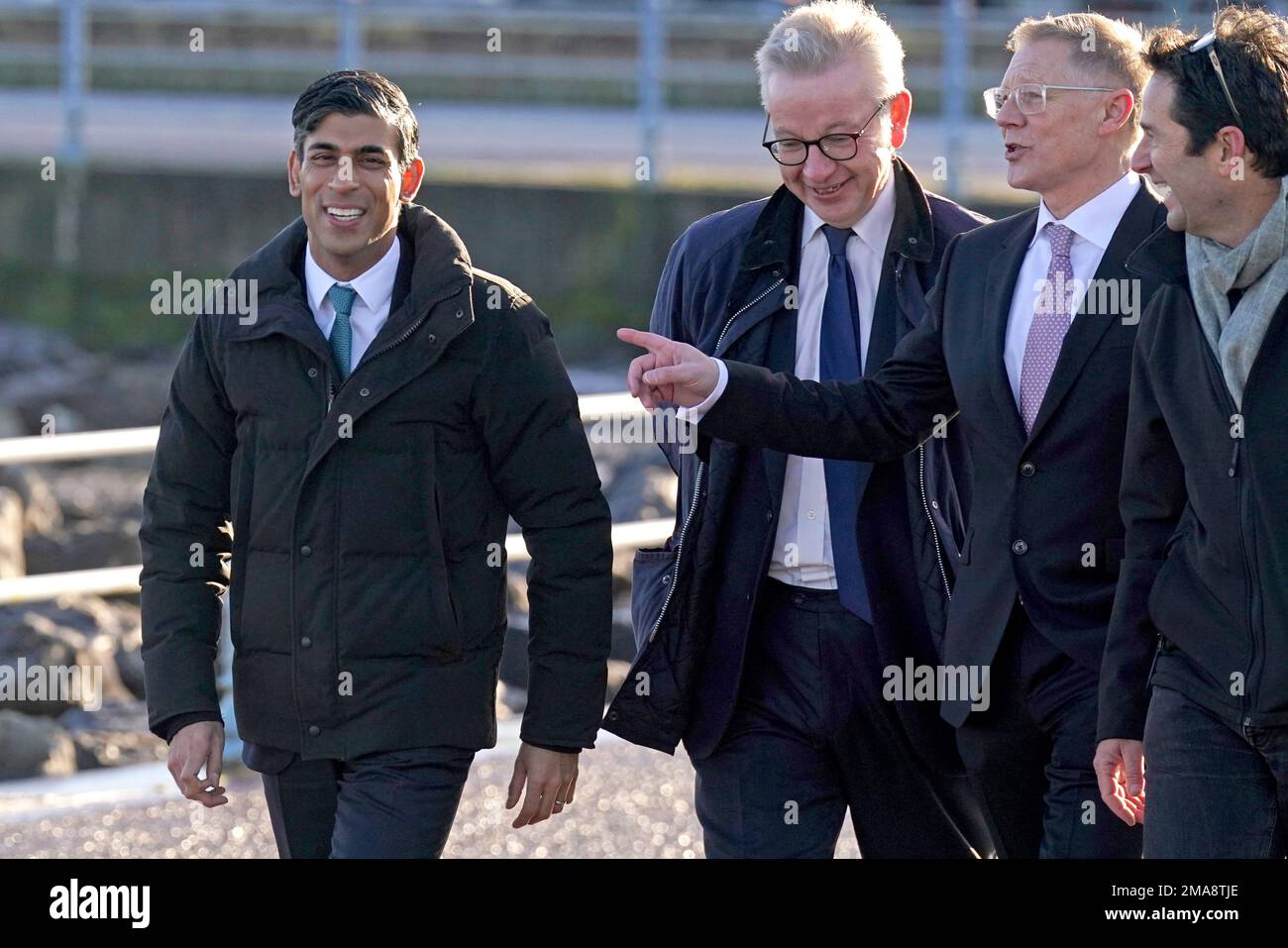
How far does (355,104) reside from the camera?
4.25 m

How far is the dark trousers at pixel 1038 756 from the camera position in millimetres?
4277

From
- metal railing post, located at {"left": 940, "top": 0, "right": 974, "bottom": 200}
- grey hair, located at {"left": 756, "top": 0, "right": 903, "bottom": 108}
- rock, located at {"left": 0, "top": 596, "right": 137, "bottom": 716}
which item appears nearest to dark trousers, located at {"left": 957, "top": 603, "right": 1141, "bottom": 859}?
grey hair, located at {"left": 756, "top": 0, "right": 903, "bottom": 108}

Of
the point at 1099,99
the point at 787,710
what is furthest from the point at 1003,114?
the point at 787,710

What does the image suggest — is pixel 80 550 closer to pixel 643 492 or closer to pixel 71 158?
pixel 643 492

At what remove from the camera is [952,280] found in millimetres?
4559

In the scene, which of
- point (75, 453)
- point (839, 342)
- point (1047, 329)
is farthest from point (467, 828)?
point (1047, 329)

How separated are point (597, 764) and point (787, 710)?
269cm

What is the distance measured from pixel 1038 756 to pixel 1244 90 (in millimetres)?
1395

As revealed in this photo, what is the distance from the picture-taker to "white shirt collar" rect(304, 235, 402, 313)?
432cm

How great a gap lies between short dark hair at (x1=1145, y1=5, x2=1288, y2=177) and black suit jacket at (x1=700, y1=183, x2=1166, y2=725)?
544mm

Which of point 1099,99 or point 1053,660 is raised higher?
point 1099,99

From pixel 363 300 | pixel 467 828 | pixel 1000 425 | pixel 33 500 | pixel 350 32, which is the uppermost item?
pixel 350 32

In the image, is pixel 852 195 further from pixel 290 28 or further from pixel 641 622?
pixel 290 28

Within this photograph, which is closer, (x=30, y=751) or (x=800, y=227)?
Answer: (x=800, y=227)
